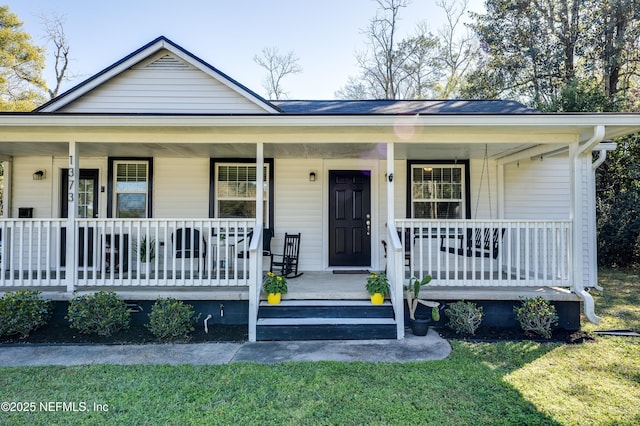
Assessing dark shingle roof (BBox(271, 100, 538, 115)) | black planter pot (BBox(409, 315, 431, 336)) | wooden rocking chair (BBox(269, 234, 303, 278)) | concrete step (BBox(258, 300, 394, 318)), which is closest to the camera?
black planter pot (BBox(409, 315, 431, 336))

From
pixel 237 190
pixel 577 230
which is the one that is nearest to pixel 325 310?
pixel 237 190

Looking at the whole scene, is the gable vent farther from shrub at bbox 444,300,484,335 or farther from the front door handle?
shrub at bbox 444,300,484,335

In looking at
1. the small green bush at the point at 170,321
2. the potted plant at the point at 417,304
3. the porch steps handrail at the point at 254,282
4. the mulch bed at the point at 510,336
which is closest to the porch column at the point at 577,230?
the mulch bed at the point at 510,336

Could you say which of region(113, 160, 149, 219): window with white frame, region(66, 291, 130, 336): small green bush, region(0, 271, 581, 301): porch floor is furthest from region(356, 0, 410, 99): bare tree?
region(66, 291, 130, 336): small green bush

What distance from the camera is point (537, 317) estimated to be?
4.70m

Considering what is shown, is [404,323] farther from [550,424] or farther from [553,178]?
[553,178]

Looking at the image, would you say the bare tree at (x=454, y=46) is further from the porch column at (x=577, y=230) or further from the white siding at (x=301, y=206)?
the porch column at (x=577, y=230)

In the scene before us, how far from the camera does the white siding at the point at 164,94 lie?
7160 mm

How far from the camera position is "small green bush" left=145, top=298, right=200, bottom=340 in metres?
4.61

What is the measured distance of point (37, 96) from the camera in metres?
19.0

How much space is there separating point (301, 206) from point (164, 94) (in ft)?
11.1

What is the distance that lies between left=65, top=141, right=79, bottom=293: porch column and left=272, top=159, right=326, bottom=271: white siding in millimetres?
3268

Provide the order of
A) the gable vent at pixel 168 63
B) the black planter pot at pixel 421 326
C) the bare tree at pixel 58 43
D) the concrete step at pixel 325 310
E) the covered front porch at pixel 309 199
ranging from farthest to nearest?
the bare tree at pixel 58 43 → the gable vent at pixel 168 63 → the covered front porch at pixel 309 199 → the concrete step at pixel 325 310 → the black planter pot at pixel 421 326

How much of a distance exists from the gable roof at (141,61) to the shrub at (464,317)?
14.8ft
